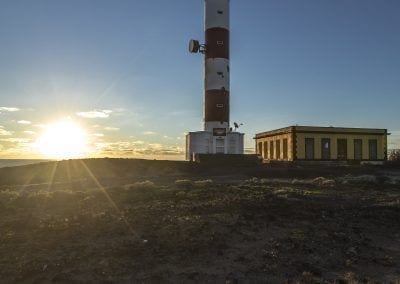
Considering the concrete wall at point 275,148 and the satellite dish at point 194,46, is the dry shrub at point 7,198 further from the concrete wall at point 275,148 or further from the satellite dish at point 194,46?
the concrete wall at point 275,148

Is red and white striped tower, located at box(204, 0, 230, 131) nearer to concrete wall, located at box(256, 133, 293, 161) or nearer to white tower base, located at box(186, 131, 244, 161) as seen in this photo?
white tower base, located at box(186, 131, 244, 161)

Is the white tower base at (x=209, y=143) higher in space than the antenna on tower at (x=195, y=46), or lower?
lower

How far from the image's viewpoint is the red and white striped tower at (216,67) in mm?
43375

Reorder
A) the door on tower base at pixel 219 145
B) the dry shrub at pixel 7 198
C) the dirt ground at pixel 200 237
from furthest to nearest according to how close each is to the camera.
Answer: the door on tower base at pixel 219 145 < the dry shrub at pixel 7 198 < the dirt ground at pixel 200 237

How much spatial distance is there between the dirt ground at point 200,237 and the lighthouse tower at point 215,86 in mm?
24075

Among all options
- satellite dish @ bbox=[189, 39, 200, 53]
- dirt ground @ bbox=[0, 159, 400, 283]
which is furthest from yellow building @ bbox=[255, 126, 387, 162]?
dirt ground @ bbox=[0, 159, 400, 283]

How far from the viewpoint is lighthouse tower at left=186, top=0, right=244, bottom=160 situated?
43406mm

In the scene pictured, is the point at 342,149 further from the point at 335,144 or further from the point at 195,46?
the point at 195,46

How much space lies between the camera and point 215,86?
4331 cm

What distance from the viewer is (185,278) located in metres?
8.55

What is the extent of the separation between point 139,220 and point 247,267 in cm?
496

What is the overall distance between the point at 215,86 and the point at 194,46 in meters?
5.12

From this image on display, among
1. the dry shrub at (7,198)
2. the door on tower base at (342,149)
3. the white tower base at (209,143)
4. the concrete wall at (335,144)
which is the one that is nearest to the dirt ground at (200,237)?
the dry shrub at (7,198)

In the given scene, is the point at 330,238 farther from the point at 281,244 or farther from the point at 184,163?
the point at 184,163
